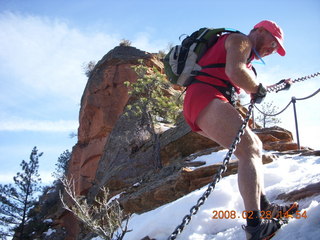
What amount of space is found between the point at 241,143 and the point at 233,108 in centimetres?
33

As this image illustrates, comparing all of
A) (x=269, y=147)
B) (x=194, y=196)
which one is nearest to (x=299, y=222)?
(x=194, y=196)

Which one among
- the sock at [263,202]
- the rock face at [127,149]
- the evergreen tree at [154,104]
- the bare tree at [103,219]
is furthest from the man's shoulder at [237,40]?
the evergreen tree at [154,104]

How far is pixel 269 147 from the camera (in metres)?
10.1

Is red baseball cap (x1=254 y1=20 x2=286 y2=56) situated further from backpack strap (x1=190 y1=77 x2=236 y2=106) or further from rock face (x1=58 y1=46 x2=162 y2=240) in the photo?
rock face (x1=58 y1=46 x2=162 y2=240)

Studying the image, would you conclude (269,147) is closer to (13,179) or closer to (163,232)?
(163,232)

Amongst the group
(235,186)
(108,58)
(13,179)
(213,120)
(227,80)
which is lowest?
(235,186)

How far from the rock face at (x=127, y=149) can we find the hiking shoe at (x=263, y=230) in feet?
15.6

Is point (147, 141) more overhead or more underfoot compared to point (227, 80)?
more overhead

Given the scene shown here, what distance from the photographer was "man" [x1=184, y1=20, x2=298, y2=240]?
8.08ft

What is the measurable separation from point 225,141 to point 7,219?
2470 cm

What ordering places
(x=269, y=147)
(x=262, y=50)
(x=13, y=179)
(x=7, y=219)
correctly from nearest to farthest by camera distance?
1. (x=262, y=50)
2. (x=269, y=147)
3. (x=7, y=219)
4. (x=13, y=179)

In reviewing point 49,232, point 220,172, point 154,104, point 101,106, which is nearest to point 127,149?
point 154,104

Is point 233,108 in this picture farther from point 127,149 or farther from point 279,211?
point 127,149

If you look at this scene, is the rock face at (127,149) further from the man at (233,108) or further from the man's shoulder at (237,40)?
the man's shoulder at (237,40)
